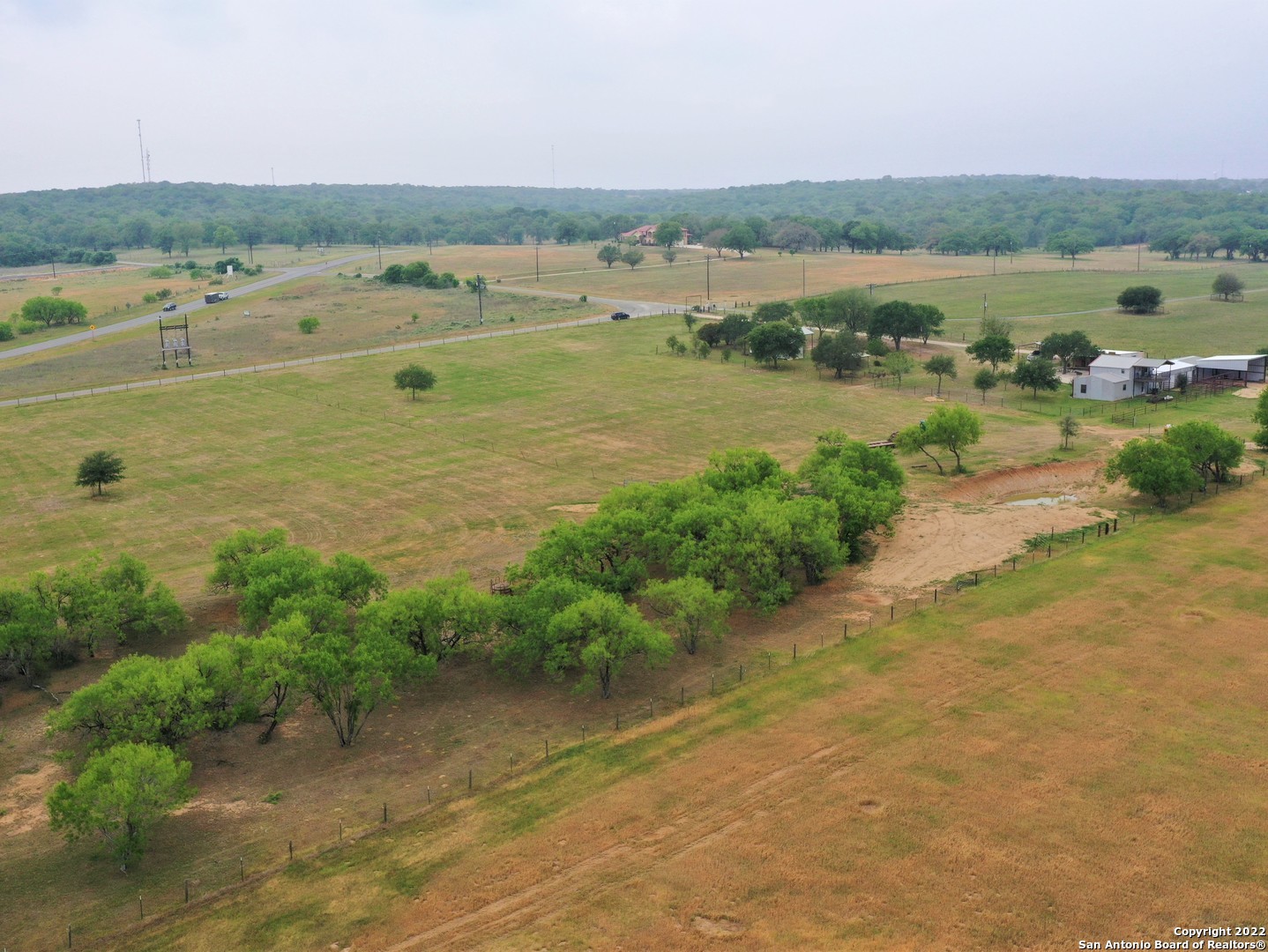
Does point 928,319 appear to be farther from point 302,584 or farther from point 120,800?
point 120,800

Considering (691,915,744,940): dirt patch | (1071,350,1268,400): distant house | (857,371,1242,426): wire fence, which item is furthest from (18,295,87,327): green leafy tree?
(691,915,744,940): dirt patch

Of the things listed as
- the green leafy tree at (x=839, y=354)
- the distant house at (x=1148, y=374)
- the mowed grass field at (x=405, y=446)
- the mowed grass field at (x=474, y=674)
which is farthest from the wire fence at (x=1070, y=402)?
the green leafy tree at (x=839, y=354)

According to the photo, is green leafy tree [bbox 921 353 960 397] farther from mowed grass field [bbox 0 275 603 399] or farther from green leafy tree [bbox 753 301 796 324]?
mowed grass field [bbox 0 275 603 399]

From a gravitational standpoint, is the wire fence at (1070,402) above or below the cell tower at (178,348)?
below

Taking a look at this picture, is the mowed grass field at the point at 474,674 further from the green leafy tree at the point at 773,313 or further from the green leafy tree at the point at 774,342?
the green leafy tree at the point at 773,313

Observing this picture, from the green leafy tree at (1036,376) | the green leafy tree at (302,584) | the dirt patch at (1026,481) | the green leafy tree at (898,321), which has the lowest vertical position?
the dirt patch at (1026,481)

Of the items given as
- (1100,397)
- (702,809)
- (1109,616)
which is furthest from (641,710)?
(1100,397)

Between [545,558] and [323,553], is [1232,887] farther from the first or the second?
[323,553]
